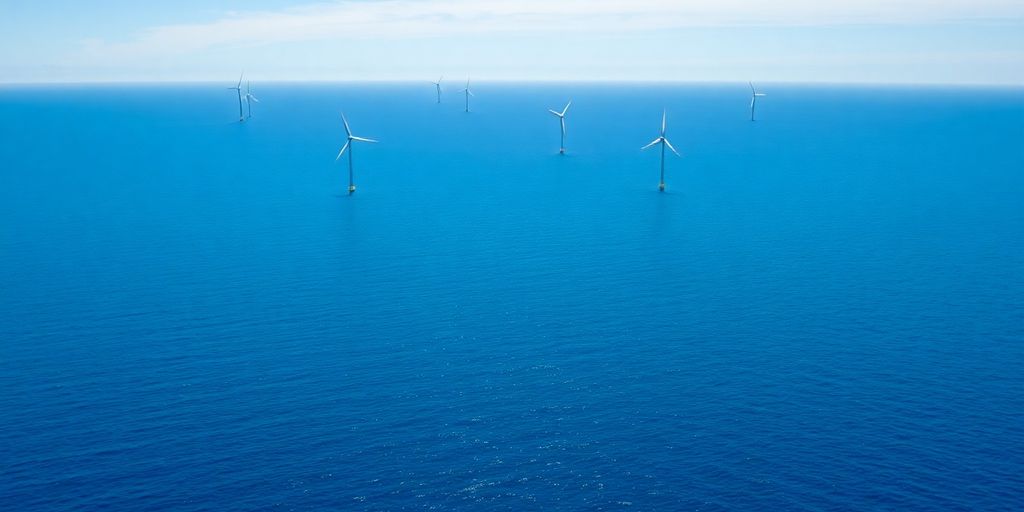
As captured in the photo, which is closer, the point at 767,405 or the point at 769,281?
the point at 767,405

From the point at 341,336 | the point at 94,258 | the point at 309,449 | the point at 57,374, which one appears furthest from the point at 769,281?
the point at 94,258

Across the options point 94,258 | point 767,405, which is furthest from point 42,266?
point 767,405

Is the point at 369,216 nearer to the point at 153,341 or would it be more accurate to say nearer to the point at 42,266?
the point at 42,266

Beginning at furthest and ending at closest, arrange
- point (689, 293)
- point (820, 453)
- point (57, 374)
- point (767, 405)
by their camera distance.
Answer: point (689, 293), point (57, 374), point (767, 405), point (820, 453)

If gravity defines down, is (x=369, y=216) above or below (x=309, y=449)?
above

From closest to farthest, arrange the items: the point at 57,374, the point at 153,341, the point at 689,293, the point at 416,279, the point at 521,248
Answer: the point at 57,374, the point at 153,341, the point at 689,293, the point at 416,279, the point at 521,248

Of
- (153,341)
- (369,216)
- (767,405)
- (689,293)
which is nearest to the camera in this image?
(767,405)

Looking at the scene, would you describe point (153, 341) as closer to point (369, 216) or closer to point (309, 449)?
point (309, 449)

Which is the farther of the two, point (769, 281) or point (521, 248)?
point (521, 248)

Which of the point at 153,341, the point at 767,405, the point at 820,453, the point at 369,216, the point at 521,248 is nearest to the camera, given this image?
the point at 820,453
